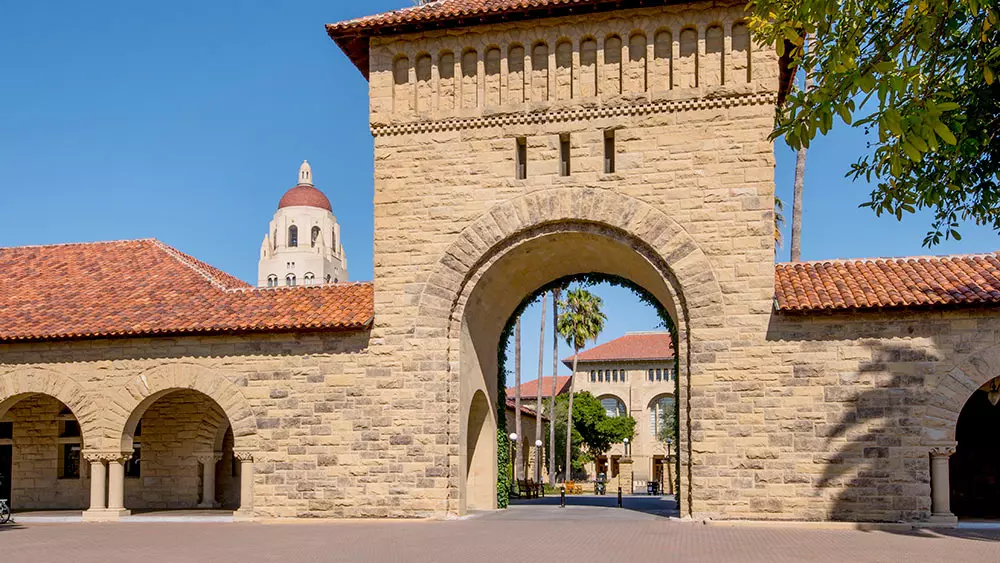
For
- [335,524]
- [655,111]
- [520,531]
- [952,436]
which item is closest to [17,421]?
[335,524]

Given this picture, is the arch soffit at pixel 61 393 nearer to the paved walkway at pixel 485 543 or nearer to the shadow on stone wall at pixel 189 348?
the shadow on stone wall at pixel 189 348

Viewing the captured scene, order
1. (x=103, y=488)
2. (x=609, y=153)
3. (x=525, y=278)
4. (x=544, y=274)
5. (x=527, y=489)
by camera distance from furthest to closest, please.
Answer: (x=527, y=489) → (x=544, y=274) → (x=525, y=278) → (x=103, y=488) → (x=609, y=153)

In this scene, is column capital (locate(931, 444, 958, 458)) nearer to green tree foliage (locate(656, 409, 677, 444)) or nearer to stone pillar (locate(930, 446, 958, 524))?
stone pillar (locate(930, 446, 958, 524))

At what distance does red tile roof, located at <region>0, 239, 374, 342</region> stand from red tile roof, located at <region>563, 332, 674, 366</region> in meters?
43.9

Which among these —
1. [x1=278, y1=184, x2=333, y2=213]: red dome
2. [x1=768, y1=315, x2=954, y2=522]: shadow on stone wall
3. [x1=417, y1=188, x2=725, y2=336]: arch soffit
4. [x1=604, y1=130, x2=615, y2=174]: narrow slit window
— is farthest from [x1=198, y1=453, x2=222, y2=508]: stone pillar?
[x1=278, y1=184, x2=333, y2=213]: red dome

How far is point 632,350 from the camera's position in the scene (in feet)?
223

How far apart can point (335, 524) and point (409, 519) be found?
140 cm

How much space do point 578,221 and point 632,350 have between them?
49410 millimetres

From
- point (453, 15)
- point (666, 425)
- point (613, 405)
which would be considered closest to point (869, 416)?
point (453, 15)

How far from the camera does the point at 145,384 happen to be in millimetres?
20875

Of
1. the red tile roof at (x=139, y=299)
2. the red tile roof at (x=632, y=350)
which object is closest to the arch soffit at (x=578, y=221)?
the red tile roof at (x=139, y=299)

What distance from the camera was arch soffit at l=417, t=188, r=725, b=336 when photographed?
18.7m

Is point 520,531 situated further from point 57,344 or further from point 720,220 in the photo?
point 57,344

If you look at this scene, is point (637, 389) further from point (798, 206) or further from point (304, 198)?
point (304, 198)
